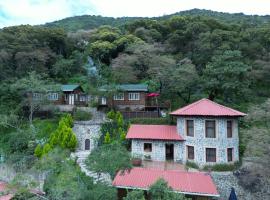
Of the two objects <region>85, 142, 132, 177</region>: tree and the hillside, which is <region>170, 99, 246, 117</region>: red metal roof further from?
the hillside

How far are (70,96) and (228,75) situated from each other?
Result: 65.3 feet

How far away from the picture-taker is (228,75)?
99.0 feet

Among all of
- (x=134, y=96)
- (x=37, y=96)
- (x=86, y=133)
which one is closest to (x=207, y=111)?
(x=86, y=133)

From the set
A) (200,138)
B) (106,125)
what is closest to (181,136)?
(200,138)

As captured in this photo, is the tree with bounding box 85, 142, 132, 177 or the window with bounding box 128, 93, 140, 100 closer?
the tree with bounding box 85, 142, 132, 177

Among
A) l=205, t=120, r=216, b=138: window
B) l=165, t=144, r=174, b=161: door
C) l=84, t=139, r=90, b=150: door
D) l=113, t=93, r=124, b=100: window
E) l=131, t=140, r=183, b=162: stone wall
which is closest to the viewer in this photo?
l=205, t=120, r=216, b=138: window

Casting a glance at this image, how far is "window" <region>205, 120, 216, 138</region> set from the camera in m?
23.1

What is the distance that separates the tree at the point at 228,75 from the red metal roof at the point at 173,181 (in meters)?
13.5

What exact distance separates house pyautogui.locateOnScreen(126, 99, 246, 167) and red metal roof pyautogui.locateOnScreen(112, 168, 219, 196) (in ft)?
13.2

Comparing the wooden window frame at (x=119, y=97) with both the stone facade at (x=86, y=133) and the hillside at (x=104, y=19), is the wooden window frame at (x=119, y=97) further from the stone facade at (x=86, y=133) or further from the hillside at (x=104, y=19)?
the hillside at (x=104, y=19)

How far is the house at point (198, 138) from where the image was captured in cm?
2291

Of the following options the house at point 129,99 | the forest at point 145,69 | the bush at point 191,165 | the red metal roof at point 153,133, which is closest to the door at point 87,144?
the forest at point 145,69

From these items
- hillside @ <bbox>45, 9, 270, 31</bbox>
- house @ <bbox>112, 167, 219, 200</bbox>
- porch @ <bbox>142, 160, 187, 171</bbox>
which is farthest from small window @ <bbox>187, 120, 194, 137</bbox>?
hillside @ <bbox>45, 9, 270, 31</bbox>

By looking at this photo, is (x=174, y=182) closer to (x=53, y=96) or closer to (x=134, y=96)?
(x=134, y=96)
